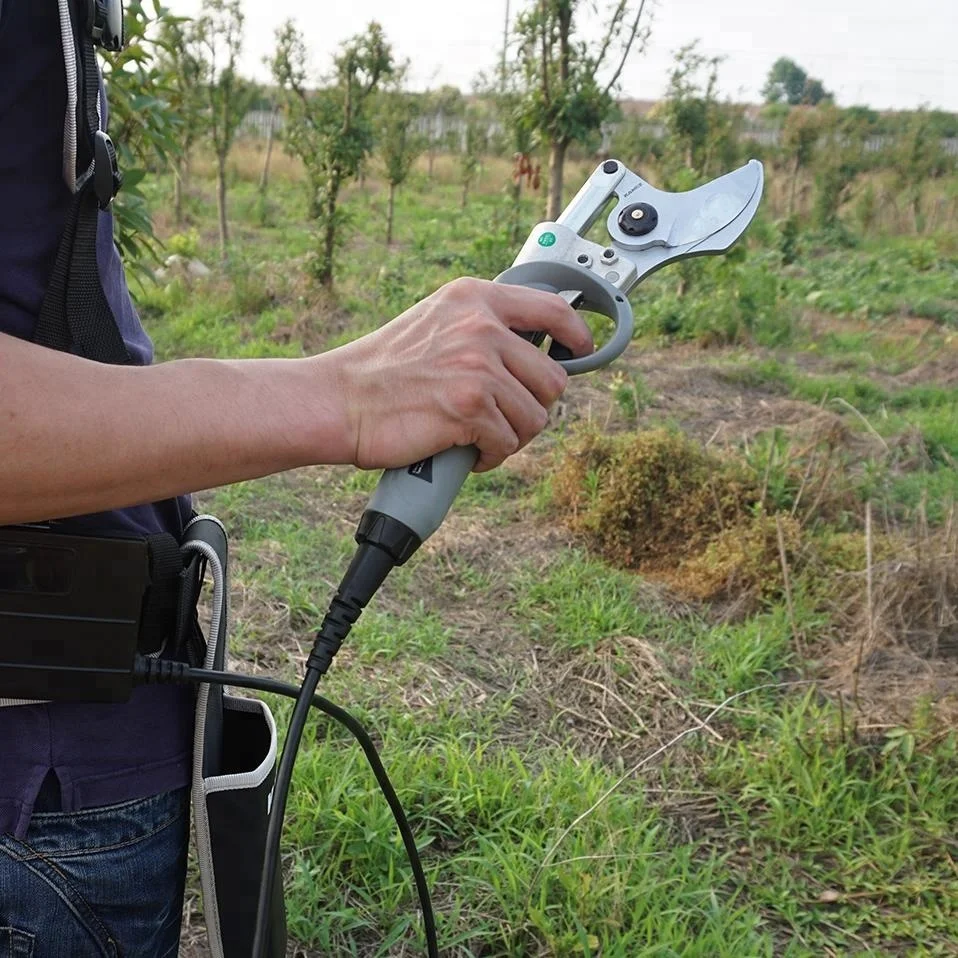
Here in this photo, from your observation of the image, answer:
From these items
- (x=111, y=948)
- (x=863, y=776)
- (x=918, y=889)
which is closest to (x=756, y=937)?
(x=918, y=889)

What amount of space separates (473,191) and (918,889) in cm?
2020

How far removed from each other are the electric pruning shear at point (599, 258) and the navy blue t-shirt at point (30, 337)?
0.61ft

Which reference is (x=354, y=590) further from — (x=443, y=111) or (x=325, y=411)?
(x=443, y=111)

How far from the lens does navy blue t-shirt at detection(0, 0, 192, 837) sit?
0.76 m

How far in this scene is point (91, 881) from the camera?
2.88 feet

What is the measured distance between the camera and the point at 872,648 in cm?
312

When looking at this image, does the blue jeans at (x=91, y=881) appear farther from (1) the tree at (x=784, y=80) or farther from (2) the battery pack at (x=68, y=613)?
(1) the tree at (x=784, y=80)

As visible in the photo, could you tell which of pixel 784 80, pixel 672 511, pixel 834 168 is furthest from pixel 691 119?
pixel 784 80

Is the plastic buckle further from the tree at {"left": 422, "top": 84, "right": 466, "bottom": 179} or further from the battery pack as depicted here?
the tree at {"left": 422, "top": 84, "right": 466, "bottom": 179}

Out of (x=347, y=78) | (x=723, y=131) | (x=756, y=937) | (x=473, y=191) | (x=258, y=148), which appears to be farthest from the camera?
(x=258, y=148)

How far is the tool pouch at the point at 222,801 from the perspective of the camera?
95 cm

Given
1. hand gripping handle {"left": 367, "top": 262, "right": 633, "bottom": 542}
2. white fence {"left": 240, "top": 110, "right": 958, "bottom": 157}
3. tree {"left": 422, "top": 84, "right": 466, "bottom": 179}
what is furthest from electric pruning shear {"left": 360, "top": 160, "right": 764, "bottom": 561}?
tree {"left": 422, "top": 84, "right": 466, "bottom": 179}

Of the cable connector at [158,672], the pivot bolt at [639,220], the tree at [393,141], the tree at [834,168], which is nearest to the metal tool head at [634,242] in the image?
the pivot bolt at [639,220]

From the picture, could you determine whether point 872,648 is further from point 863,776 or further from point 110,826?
point 110,826
